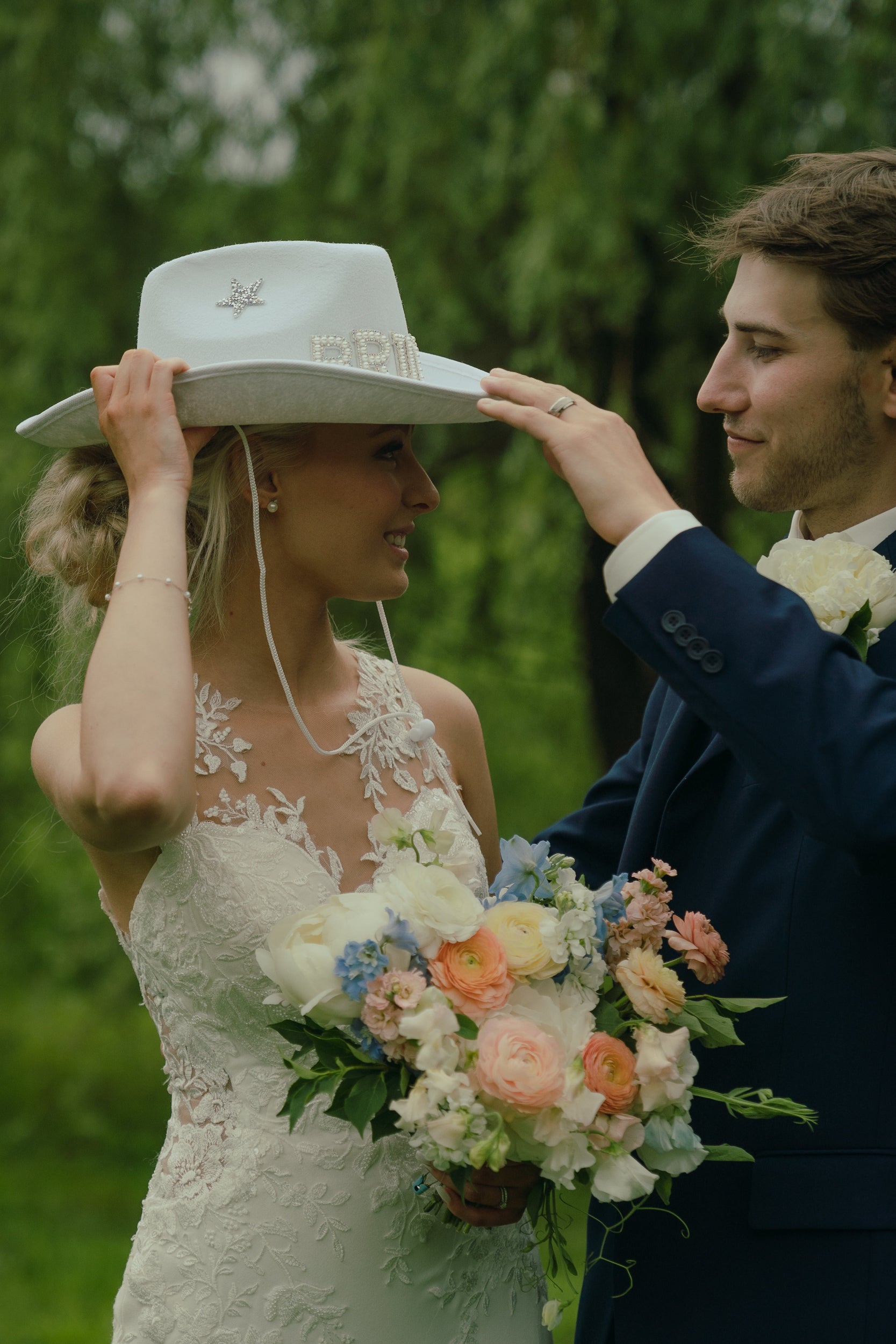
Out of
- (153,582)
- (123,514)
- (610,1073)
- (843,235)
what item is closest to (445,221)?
(123,514)

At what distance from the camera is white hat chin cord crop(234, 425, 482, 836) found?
2.76 metres

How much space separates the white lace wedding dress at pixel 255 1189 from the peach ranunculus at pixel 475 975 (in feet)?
1.96

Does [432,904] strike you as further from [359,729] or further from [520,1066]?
[359,729]

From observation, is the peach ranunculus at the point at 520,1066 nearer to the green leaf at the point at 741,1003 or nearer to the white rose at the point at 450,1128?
the white rose at the point at 450,1128

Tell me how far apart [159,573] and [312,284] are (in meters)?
0.70

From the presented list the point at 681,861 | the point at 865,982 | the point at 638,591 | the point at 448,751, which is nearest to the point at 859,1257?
the point at 865,982

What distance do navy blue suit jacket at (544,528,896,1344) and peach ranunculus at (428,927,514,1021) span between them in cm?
47

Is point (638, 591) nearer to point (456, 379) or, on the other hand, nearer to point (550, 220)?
point (456, 379)

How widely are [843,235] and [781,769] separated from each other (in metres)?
1.09

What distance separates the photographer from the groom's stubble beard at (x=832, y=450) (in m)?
2.58

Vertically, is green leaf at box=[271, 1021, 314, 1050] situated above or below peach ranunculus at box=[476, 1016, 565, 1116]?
above

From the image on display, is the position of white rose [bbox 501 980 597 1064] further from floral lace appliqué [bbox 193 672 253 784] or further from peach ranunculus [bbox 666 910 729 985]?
floral lace appliqué [bbox 193 672 253 784]

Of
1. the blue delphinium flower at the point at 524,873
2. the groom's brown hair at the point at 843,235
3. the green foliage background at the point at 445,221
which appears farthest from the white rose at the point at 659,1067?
the green foliage background at the point at 445,221

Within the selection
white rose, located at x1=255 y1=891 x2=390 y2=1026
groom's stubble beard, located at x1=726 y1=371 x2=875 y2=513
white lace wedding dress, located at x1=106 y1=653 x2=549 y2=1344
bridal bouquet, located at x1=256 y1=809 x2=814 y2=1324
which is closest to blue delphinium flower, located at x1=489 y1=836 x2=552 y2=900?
bridal bouquet, located at x1=256 y1=809 x2=814 y2=1324
